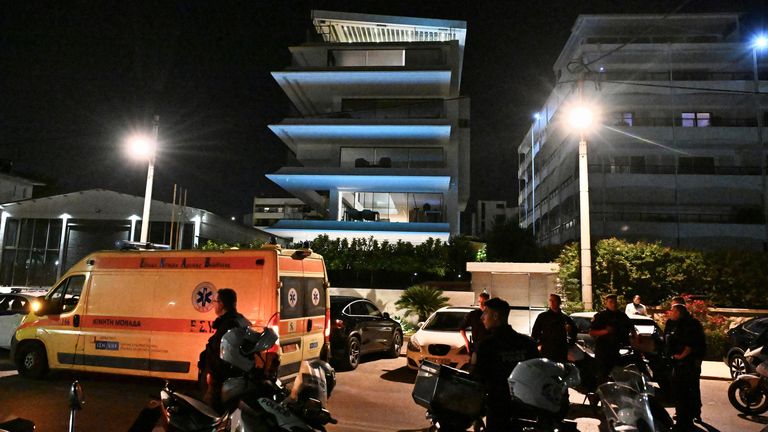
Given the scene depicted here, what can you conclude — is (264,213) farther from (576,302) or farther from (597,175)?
(576,302)

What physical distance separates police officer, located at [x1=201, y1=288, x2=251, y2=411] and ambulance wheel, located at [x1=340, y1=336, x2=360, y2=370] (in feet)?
21.3

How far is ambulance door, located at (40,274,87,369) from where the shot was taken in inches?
334

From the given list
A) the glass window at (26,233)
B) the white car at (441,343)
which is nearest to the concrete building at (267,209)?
the glass window at (26,233)

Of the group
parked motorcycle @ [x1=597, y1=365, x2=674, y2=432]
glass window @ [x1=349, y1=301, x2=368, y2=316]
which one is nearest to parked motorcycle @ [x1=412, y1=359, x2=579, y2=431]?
parked motorcycle @ [x1=597, y1=365, x2=674, y2=432]

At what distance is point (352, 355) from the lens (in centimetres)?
1106

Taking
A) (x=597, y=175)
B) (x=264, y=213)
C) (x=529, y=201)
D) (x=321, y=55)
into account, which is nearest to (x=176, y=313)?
(x=321, y=55)

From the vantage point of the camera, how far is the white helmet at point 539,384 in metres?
3.23

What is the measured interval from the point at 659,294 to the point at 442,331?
379 inches

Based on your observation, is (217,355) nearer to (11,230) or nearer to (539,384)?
(539,384)

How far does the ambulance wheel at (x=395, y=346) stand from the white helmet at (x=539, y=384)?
975cm

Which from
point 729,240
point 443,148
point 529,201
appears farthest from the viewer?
point 529,201

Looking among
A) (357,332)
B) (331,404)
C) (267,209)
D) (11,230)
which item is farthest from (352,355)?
(267,209)

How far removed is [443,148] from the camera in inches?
1185

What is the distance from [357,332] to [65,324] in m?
5.85
